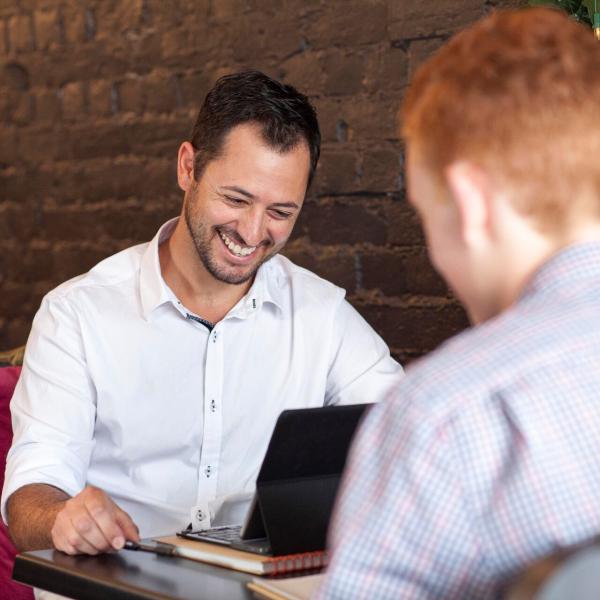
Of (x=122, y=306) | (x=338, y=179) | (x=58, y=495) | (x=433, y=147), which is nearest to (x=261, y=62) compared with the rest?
(x=338, y=179)

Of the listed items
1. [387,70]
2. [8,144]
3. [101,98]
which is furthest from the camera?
[8,144]

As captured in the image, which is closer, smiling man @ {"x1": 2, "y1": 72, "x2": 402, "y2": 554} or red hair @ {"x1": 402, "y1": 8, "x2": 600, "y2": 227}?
red hair @ {"x1": 402, "y1": 8, "x2": 600, "y2": 227}

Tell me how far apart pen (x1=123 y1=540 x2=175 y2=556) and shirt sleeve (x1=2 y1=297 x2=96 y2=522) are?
40 cm

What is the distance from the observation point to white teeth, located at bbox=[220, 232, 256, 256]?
7.43ft

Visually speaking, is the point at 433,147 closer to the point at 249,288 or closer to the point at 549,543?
the point at 549,543

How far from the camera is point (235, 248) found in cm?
227

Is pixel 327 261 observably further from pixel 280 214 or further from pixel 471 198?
pixel 471 198

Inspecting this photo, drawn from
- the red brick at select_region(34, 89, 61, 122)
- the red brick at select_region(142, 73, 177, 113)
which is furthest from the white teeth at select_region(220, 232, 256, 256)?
the red brick at select_region(34, 89, 61, 122)

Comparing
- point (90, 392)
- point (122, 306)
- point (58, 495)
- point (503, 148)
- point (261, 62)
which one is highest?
point (261, 62)

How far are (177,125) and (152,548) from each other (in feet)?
6.74

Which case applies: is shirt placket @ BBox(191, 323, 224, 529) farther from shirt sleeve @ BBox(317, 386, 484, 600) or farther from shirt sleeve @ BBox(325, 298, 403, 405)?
shirt sleeve @ BBox(317, 386, 484, 600)

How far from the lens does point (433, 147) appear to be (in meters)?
0.95

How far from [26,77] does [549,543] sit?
11.1 ft

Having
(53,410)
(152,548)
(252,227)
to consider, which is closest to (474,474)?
(152,548)
